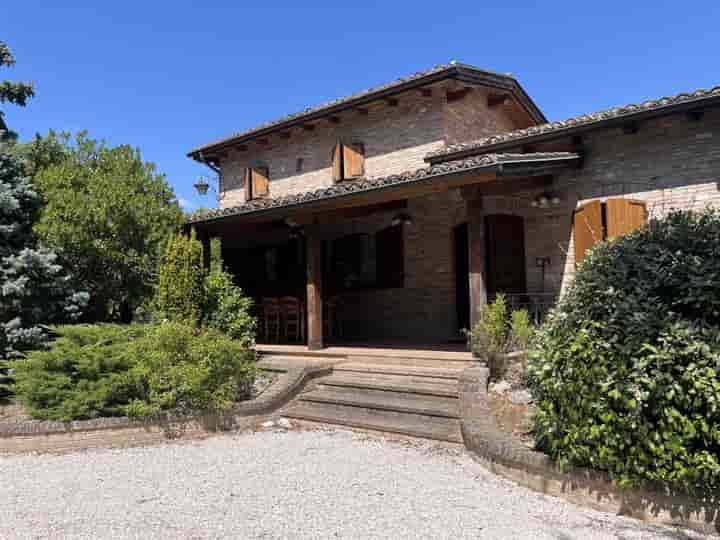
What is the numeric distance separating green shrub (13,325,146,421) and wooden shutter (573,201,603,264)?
6.65 meters

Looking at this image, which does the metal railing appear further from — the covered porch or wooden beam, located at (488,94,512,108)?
wooden beam, located at (488,94,512,108)

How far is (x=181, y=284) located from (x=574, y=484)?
6540mm

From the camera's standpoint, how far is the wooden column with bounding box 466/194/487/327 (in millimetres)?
7094

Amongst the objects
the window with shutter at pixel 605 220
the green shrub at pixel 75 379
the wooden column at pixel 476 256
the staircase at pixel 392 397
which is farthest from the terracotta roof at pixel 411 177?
the green shrub at pixel 75 379


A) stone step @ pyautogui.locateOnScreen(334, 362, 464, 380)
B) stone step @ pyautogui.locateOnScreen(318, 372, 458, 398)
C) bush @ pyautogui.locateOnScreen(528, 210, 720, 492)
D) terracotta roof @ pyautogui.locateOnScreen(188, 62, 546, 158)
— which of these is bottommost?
stone step @ pyautogui.locateOnScreen(318, 372, 458, 398)

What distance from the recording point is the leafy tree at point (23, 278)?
758 cm

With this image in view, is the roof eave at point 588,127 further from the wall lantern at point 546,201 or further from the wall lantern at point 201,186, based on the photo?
the wall lantern at point 201,186

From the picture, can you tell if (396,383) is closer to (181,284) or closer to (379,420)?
(379,420)

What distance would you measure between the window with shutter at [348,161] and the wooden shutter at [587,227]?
524cm

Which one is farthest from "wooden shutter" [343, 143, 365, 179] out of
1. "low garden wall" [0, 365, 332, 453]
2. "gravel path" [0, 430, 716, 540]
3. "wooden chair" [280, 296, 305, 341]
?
"gravel path" [0, 430, 716, 540]

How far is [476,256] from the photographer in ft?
23.5

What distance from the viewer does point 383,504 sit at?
3.94 m

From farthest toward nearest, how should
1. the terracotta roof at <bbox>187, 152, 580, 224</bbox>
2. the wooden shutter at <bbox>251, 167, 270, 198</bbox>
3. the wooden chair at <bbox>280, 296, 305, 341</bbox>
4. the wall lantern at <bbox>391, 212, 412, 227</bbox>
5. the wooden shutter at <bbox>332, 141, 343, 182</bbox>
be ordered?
the wooden shutter at <bbox>251, 167, 270, 198</bbox> → the wooden shutter at <bbox>332, 141, 343, 182</bbox> → the wooden chair at <bbox>280, 296, 305, 341</bbox> → the wall lantern at <bbox>391, 212, 412, 227</bbox> → the terracotta roof at <bbox>187, 152, 580, 224</bbox>

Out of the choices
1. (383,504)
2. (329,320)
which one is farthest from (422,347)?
(383,504)
